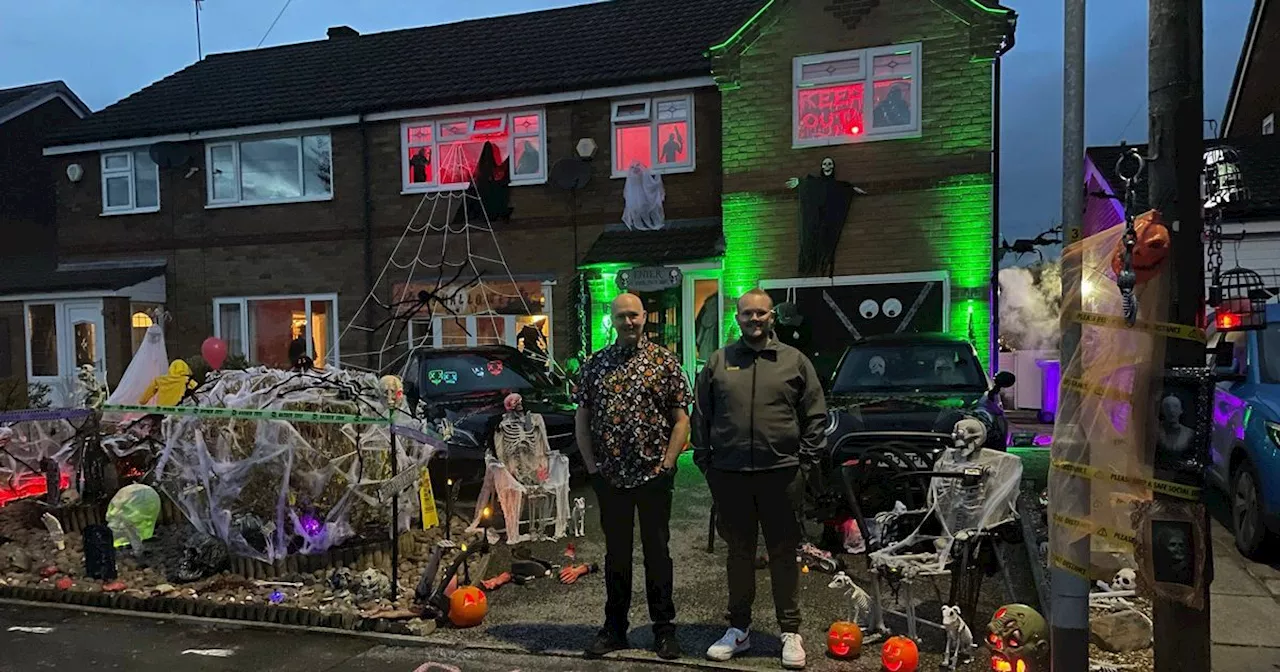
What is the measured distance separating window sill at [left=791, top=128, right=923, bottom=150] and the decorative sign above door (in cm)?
251

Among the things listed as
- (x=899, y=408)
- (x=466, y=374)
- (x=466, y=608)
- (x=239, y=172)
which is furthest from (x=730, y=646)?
(x=239, y=172)

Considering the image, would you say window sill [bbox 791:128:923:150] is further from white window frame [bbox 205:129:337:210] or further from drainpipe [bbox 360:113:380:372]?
white window frame [bbox 205:129:337:210]

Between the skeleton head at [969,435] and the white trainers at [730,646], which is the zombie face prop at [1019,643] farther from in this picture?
the white trainers at [730,646]

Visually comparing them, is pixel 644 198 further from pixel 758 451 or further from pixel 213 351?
pixel 758 451

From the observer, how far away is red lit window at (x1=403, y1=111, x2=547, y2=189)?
1455 centimetres

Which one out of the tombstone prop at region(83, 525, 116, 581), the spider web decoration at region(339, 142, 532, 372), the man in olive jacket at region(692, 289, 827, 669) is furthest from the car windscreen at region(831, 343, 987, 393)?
the spider web decoration at region(339, 142, 532, 372)

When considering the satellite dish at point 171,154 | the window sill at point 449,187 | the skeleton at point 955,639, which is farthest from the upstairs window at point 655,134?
the skeleton at point 955,639

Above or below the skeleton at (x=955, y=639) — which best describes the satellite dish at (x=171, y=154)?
above

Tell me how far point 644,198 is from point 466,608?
939 cm

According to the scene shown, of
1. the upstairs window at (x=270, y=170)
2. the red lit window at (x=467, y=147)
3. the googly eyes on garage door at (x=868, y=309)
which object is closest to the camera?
the googly eyes on garage door at (x=868, y=309)

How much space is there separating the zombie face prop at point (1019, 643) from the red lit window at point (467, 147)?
11518 millimetres

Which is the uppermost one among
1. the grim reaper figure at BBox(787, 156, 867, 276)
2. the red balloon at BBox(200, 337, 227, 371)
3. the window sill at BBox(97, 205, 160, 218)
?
the window sill at BBox(97, 205, 160, 218)

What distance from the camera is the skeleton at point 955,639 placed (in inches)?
167

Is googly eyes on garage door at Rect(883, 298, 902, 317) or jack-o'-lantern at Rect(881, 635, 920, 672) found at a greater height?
googly eyes on garage door at Rect(883, 298, 902, 317)
